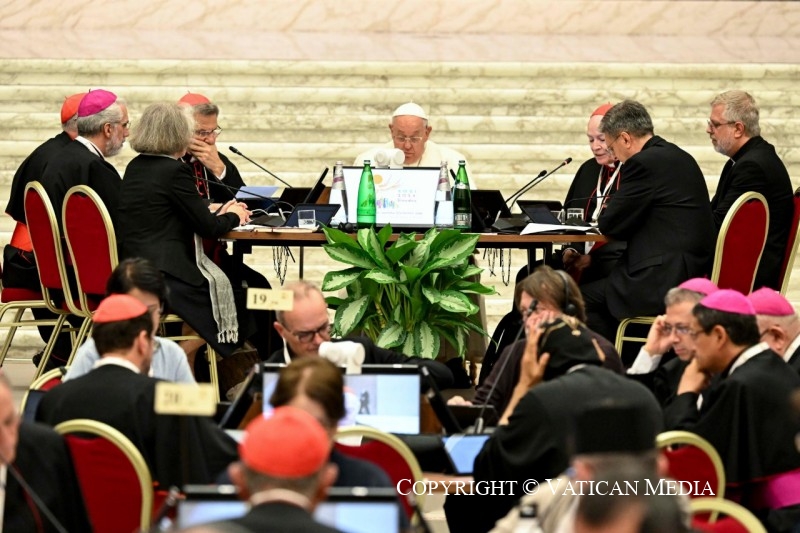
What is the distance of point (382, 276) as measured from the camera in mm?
6016

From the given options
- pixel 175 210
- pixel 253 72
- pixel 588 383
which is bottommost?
pixel 588 383

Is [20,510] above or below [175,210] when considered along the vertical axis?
below

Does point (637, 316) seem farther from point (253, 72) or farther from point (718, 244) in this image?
point (253, 72)

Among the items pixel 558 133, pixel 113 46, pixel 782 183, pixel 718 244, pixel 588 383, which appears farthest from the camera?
pixel 113 46

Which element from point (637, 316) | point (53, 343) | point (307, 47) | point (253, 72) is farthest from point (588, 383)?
point (307, 47)

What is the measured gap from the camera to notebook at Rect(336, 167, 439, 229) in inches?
257

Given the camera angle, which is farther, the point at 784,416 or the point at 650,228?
the point at 650,228

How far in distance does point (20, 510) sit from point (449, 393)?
3.46 meters

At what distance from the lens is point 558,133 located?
427 inches

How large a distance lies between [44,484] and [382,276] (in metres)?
2.92

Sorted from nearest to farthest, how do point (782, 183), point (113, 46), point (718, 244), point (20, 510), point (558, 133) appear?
point (20, 510) < point (718, 244) < point (782, 183) < point (558, 133) < point (113, 46)

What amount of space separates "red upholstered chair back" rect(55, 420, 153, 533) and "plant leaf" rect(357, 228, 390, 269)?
2712 millimetres

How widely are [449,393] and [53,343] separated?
6.07 ft

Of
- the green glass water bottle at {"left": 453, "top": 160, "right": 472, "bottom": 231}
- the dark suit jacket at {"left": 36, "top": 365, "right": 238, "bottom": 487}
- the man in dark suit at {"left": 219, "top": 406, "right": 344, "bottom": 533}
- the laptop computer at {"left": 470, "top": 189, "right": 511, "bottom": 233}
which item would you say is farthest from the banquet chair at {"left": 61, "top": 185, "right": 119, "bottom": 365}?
the man in dark suit at {"left": 219, "top": 406, "right": 344, "bottom": 533}
